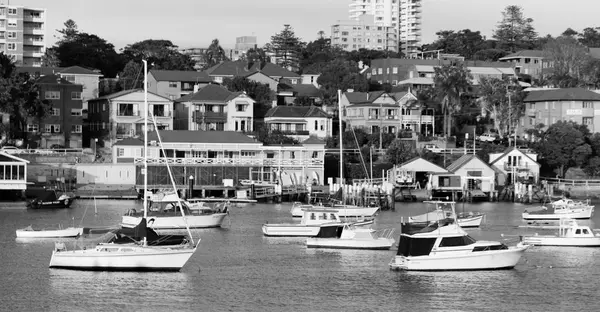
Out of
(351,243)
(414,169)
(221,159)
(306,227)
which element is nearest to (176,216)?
Answer: (306,227)

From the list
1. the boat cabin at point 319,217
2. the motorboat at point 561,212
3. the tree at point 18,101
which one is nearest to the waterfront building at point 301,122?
the tree at point 18,101

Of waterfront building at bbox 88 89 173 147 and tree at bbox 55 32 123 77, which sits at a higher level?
tree at bbox 55 32 123 77

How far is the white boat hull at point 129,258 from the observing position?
5062 cm

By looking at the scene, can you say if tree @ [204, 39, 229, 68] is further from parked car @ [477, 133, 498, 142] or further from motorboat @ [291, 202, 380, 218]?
motorboat @ [291, 202, 380, 218]

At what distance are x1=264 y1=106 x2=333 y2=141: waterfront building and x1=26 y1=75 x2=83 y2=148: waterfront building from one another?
19760 millimetres

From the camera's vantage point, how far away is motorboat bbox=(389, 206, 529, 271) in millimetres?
52125

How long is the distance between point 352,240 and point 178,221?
43.3 ft

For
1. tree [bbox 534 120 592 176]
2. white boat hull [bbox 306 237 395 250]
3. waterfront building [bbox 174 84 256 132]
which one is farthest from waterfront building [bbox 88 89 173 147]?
white boat hull [bbox 306 237 395 250]

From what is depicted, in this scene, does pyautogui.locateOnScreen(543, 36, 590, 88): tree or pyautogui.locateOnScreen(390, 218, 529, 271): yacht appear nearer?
pyautogui.locateOnScreen(390, 218, 529, 271): yacht

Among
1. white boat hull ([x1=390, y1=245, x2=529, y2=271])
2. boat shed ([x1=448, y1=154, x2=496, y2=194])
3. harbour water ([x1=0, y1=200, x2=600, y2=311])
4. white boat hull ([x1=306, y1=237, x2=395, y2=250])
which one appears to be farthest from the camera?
boat shed ([x1=448, y1=154, x2=496, y2=194])

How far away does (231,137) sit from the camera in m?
104

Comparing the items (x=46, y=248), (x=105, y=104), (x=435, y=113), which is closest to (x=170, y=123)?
(x=105, y=104)

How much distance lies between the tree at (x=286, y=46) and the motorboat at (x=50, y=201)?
9711 centimetres

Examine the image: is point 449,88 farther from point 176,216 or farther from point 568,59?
point 176,216
